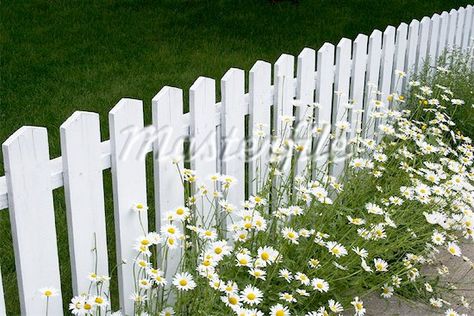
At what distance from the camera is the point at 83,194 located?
225cm

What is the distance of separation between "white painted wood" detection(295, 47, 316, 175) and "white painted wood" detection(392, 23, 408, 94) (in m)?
1.16

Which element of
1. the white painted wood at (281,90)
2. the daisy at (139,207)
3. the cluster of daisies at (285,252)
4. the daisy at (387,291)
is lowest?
the daisy at (387,291)

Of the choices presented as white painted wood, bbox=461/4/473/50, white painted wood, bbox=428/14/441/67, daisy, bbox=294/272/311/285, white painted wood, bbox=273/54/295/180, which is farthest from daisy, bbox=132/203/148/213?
white painted wood, bbox=461/4/473/50

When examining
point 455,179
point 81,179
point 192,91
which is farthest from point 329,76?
point 81,179

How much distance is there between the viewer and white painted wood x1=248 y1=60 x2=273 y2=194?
9.97 feet

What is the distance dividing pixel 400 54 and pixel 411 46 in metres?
0.20

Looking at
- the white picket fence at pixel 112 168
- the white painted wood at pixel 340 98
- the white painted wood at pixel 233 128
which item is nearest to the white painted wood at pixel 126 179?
the white picket fence at pixel 112 168

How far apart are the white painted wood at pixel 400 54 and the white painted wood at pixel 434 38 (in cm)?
47

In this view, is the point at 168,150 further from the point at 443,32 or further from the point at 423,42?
the point at 443,32

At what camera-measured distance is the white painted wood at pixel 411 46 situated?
182 inches

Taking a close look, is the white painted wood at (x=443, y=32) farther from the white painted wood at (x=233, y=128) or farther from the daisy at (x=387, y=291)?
the daisy at (x=387, y=291)

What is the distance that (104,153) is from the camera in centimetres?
233

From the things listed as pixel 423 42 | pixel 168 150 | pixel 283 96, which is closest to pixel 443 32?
pixel 423 42

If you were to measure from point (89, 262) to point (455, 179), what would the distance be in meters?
1.74
